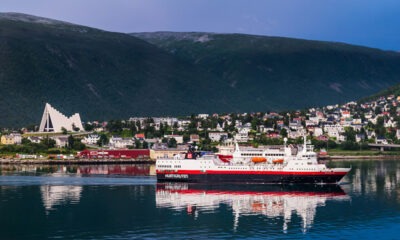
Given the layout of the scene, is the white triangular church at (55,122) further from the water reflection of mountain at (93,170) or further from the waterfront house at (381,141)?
the waterfront house at (381,141)

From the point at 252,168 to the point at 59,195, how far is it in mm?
24935

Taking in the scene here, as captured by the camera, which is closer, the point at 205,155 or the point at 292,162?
the point at 292,162

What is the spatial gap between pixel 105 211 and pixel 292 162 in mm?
28648

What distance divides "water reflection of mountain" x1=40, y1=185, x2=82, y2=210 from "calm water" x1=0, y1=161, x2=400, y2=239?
99 millimetres

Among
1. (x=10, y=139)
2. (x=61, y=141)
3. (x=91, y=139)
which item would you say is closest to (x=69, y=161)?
(x=61, y=141)

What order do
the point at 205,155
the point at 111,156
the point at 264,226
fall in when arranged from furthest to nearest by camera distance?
the point at 111,156
the point at 205,155
the point at 264,226

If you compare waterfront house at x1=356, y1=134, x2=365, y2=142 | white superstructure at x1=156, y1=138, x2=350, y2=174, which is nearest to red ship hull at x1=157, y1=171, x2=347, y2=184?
white superstructure at x1=156, y1=138, x2=350, y2=174

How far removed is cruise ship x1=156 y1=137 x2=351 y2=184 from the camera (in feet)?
254

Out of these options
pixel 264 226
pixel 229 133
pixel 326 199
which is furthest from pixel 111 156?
pixel 264 226

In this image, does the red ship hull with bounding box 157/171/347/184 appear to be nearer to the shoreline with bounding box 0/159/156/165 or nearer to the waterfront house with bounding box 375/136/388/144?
the shoreline with bounding box 0/159/156/165

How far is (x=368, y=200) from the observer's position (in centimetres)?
6419

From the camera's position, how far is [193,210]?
5850cm

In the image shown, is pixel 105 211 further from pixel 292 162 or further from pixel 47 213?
pixel 292 162

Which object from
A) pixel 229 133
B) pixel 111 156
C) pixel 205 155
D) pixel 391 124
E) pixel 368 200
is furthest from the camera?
pixel 391 124
